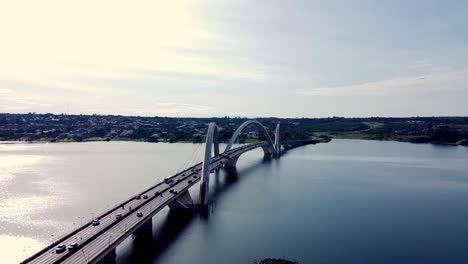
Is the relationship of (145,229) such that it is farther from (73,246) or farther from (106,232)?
(73,246)

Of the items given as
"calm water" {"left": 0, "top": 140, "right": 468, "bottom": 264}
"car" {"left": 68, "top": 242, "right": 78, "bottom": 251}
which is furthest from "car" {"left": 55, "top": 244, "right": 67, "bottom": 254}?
"calm water" {"left": 0, "top": 140, "right": 468, "bottom": 264}

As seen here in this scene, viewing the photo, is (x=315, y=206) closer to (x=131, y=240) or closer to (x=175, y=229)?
(x=175, y=229)

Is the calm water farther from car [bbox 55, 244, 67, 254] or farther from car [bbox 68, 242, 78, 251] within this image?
car [bbox 55, 244, 67, 254]

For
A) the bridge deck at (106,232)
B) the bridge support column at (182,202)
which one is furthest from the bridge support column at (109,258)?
the bridge support column at (182,202)

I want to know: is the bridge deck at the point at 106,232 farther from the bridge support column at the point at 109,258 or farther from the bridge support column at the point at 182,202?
the bridge support column at the point at 109,258

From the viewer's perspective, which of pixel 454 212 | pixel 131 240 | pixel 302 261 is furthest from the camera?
pixel 454 212

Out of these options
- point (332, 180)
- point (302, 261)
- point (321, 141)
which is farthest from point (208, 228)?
point (321, 141)
